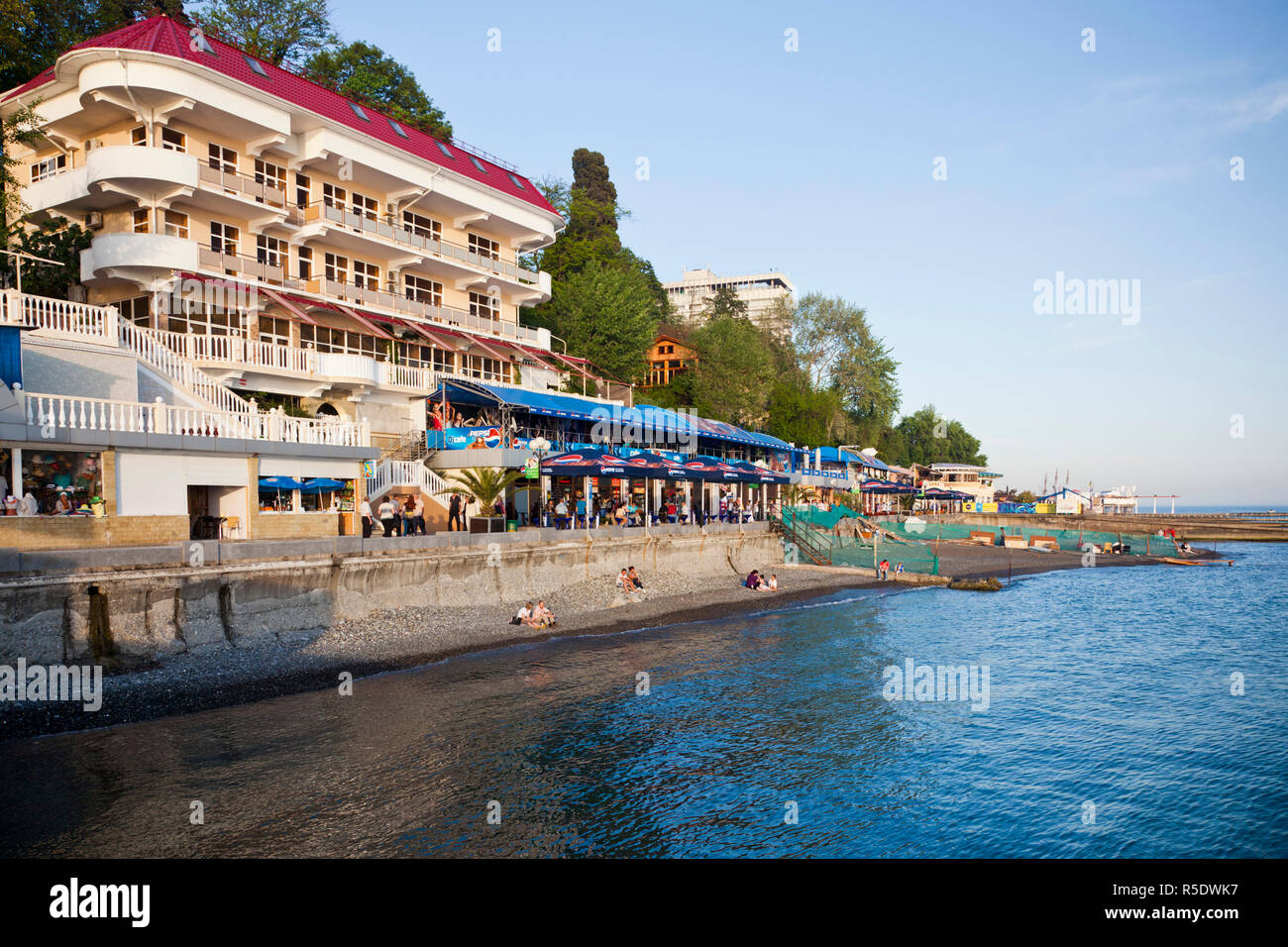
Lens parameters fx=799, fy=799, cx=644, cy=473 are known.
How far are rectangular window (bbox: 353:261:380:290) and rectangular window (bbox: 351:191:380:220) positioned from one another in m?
2.38

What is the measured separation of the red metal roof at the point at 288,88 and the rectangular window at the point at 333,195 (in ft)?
10.0

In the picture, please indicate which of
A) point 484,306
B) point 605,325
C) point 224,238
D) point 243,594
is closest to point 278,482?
point 243,594

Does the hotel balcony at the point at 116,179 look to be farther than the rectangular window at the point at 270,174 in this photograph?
No

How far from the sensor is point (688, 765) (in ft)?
51.4

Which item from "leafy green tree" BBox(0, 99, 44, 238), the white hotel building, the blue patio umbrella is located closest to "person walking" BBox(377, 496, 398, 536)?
the white hotel building

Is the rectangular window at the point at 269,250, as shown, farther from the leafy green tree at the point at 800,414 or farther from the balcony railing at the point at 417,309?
the leafy green tree at the point at 800,414

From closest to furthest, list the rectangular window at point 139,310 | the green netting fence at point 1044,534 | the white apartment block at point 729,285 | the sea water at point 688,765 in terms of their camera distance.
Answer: the sea water at point 688,765 < the rectangular window at point 139,310 < the green netting fence at point 1044,534 < the white apartment block at point 729,285

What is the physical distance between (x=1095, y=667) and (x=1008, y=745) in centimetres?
1080

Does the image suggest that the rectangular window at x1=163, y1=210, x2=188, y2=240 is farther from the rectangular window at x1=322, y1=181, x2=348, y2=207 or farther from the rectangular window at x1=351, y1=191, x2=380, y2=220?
the rectangular window at x1=351, y1=191, x2=380, y2=220

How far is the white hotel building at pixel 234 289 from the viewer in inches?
837

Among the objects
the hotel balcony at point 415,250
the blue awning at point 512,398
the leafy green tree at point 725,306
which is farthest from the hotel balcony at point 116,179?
the leafy green tree at point 725,306
